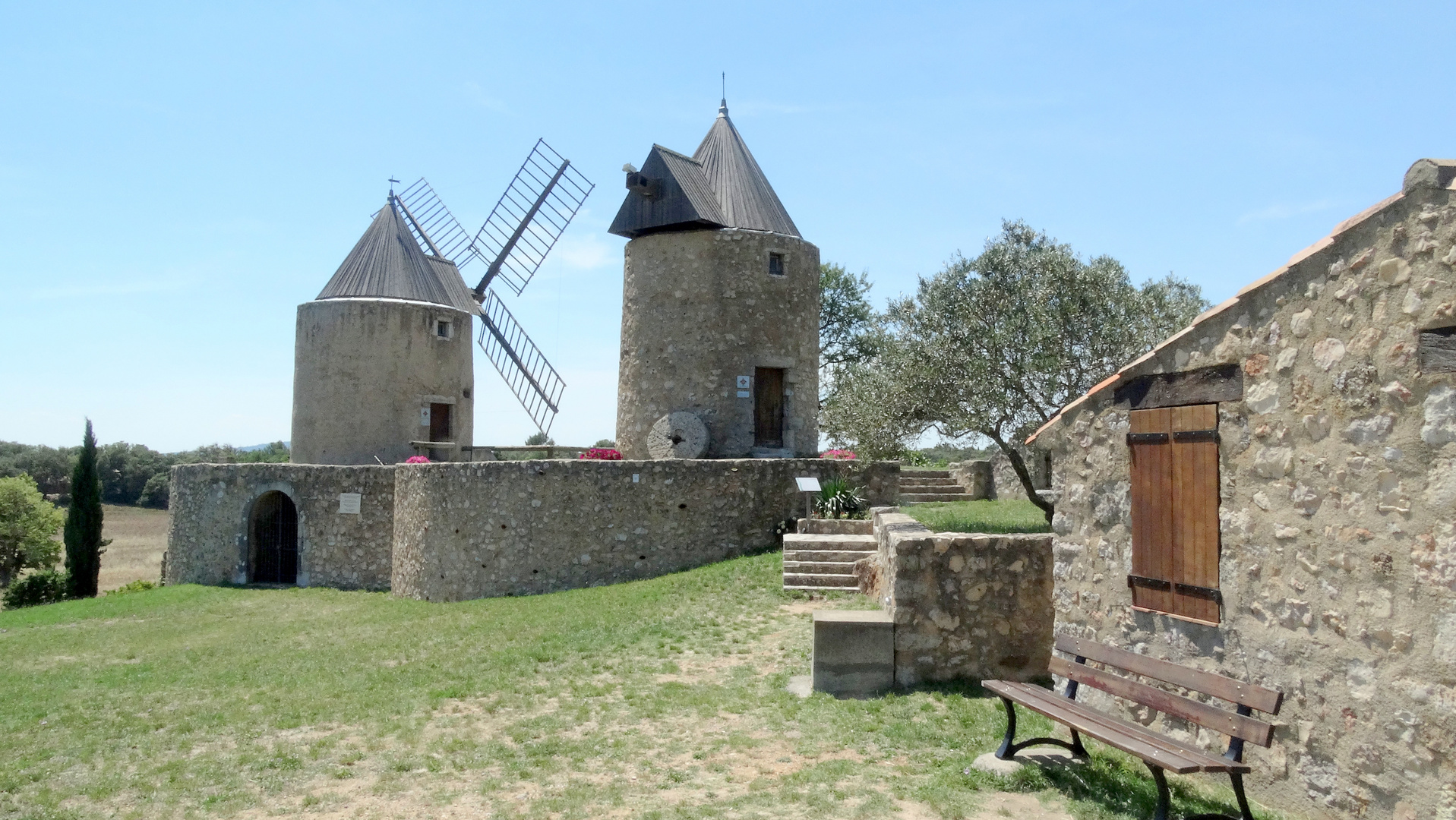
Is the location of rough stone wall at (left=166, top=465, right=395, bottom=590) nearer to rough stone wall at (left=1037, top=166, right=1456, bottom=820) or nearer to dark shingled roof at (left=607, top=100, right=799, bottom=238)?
dark shingled roof at (left=607, top=100, right=799, bottom=238)

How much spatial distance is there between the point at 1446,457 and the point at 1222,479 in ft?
4.03

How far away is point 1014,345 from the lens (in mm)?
13141

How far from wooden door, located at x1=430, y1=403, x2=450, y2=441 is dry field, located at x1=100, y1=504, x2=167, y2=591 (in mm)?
9530

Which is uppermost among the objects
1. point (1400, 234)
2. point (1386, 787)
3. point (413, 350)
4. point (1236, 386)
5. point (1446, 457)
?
point (413, 350)

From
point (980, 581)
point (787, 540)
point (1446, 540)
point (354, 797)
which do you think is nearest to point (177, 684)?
point (354, 797)

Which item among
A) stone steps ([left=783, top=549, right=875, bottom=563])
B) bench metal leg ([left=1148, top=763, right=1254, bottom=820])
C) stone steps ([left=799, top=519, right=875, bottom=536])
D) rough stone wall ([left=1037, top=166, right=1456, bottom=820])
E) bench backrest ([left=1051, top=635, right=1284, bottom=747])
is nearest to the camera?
rough stone wall ([left=1037, top=166, right=1456, bottom=820])

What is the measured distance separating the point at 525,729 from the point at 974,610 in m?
Result: 3.59

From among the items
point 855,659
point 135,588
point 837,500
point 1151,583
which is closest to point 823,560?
point 837,500

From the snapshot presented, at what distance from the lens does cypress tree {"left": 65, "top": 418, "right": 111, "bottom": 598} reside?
76.2 feet

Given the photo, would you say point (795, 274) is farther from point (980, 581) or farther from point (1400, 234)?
point (1400, 234)

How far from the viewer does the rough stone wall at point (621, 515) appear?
14492 millimetres


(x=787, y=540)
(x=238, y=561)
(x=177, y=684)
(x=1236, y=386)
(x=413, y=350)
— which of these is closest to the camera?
(x=1236, y=386)

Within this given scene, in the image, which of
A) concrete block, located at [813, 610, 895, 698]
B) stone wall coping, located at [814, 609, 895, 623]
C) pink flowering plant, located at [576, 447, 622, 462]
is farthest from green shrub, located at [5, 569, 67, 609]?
concrete block, located at [813, 610, 895, 698]

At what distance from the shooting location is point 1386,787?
4164mm
